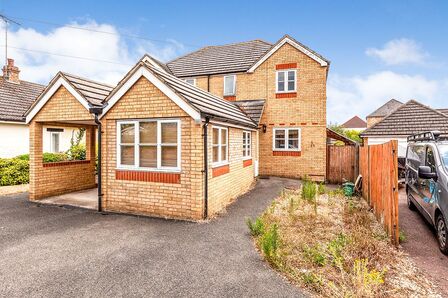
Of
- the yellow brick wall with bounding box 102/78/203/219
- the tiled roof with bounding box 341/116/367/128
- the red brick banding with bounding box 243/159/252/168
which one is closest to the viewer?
the yellow brick wall with bounding box 102/78/203/219

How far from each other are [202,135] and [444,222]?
566cm

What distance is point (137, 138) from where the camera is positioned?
25.6 ft

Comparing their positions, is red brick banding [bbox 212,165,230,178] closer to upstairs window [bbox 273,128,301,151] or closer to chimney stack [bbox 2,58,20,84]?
upstairs window [bbox 273,128,301,151]

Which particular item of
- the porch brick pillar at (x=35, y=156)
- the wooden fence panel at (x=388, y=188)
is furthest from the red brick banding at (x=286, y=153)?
the porch brick pillar at (x=35, y=156)

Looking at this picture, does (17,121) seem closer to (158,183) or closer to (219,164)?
(158,183)

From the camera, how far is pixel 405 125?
1422 centimetres

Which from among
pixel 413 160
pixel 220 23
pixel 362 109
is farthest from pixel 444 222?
pixel 362 109

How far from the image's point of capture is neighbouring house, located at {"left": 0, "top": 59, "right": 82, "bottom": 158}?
15.0 meters

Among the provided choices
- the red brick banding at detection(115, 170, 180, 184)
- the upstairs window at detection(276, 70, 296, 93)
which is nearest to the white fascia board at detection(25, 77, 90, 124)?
the red brick banding at detection(115, 170, 180, 184)

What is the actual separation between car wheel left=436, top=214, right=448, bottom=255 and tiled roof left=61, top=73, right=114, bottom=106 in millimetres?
9278

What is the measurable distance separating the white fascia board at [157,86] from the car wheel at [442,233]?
19.1 ft

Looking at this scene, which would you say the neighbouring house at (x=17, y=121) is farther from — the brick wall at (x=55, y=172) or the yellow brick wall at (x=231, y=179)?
the yellow brick wall at (x=231, y=179)

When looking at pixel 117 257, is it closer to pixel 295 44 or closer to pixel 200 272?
pixel 200 272

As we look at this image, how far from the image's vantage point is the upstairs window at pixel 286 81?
14906 mm
